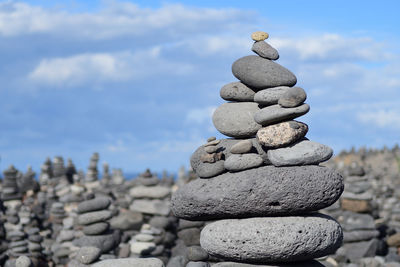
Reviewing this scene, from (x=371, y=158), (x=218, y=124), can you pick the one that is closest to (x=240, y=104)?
(x=218, y=124)

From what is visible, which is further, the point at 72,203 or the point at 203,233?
the point at 72,203

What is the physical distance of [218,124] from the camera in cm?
984

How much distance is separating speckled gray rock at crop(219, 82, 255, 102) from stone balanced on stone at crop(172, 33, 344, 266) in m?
0.14

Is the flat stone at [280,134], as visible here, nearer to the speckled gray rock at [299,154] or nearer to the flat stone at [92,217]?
the speckled gray rock at [299,154]

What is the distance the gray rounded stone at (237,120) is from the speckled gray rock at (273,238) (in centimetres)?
150

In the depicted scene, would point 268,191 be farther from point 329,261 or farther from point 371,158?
point 371,158

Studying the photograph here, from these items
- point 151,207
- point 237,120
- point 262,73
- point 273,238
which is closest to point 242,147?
point 237,120

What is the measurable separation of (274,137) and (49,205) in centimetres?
1760

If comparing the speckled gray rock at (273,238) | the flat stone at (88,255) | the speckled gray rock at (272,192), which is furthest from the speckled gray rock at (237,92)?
the flat stone at (88,255)

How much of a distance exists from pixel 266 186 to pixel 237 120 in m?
1.39

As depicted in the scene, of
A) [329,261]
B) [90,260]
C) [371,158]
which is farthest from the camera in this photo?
[371,158]

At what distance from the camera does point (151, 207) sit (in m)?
17.8

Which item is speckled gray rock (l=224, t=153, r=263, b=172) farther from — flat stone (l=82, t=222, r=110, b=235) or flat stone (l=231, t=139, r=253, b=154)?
flat stone (l=82, t=222, r=110, b=235)

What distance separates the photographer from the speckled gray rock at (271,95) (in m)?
9.17
